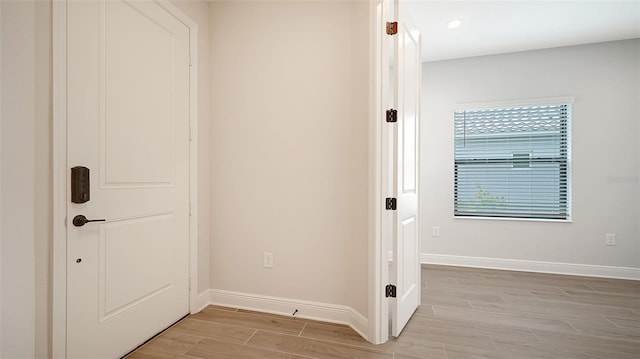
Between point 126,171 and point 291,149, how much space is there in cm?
117

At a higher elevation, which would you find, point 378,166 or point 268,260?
point 378,166

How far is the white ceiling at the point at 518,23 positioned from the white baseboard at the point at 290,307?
256 cm

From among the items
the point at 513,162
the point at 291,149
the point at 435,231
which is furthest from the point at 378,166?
the point at 513,162

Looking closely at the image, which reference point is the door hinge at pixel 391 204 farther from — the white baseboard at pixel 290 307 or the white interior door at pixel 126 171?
the white interior door at pixel 126 171

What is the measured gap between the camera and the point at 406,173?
225 cm

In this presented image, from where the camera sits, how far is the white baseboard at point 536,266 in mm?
3442

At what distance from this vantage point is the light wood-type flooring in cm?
193

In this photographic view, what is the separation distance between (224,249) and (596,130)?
174 inches

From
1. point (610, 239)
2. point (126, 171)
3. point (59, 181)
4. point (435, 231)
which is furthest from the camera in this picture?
point (435, 231)

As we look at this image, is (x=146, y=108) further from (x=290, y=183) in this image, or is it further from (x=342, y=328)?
(x=342, y=328)

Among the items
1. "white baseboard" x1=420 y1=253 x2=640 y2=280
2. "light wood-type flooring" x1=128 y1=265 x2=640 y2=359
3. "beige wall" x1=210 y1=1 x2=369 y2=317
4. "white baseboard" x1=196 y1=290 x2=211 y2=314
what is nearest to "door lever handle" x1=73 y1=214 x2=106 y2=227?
"light wood-type flooring" x1=128 y1=265 x2=640 y2=359

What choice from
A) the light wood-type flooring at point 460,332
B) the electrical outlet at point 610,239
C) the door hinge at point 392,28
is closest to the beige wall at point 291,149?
the door hinge at point 392,28

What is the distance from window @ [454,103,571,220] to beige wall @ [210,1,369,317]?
2413 millimetres

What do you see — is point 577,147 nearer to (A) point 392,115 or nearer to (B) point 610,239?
(B) point 610,239
